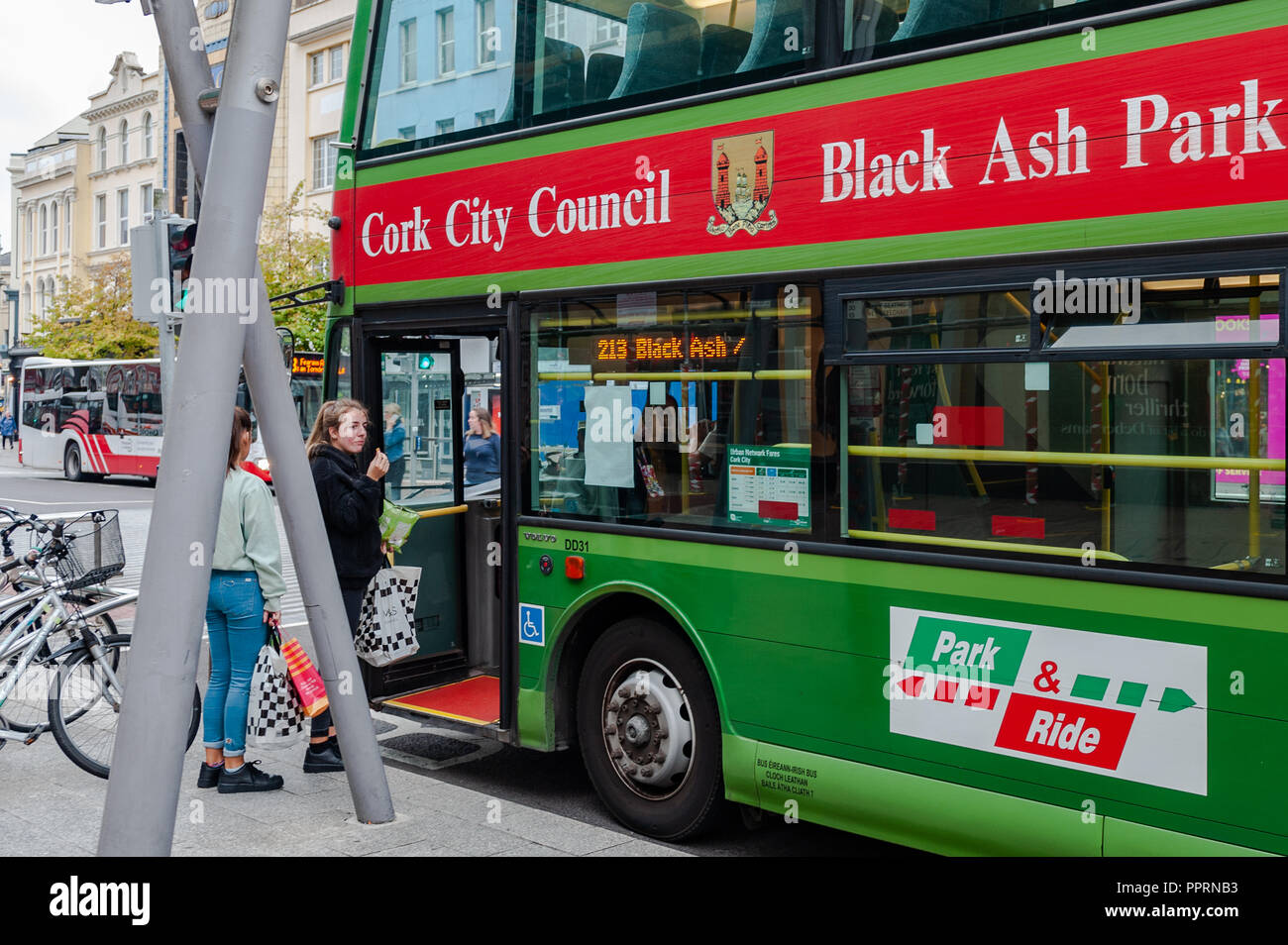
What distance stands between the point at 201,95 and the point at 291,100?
37842 mm

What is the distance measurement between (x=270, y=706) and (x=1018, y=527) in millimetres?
3618

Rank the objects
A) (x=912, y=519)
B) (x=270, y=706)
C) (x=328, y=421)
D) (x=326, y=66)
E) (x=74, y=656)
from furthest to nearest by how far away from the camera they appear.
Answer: (x=326, y=66) < (x=74, y=656) < (x=328, y=421) < (x=270, y=706) < (x=912, y=519)

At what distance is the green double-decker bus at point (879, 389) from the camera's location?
153 inches

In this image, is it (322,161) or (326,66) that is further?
(322,161)

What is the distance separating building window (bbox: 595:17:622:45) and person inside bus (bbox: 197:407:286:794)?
7.71ft

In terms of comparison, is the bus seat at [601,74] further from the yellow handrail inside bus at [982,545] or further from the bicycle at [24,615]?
the bicycle at [24,615]

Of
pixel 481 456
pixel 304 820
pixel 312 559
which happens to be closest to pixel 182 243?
pixel 481 456

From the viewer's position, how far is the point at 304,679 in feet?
19.6

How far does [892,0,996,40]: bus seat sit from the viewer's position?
444cm

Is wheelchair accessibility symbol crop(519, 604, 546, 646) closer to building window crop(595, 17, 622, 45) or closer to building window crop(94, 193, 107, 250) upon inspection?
building window crop(595, 17, 622, 45)

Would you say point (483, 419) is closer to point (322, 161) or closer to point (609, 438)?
point (609, 438)

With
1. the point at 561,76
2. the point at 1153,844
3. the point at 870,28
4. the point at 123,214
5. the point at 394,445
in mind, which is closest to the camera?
the point at 1153,844
